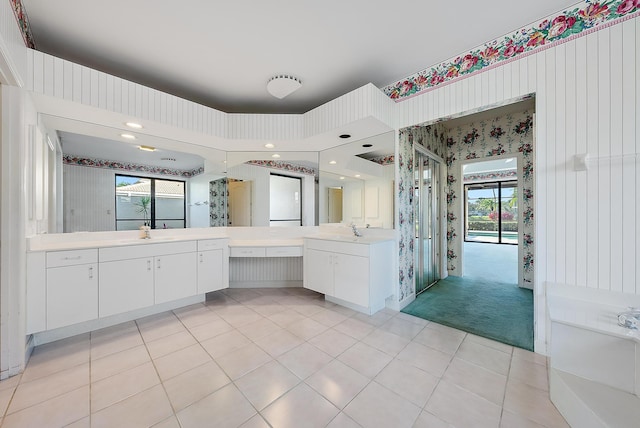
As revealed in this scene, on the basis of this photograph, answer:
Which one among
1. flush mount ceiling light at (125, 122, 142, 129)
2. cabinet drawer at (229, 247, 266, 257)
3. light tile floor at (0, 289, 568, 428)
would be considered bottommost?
light tile floor at (0, 289, 568, 428)

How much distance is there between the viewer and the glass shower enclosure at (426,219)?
3270 mm

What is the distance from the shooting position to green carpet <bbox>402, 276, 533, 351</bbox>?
2.27 metres

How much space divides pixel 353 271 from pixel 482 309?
1.64 metres

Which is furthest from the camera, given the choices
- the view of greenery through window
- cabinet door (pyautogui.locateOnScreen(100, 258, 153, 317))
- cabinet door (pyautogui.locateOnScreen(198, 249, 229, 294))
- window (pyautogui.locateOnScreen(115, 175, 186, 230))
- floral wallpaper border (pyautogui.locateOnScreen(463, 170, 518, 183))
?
the view of greenery through window

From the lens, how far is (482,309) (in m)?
2.79

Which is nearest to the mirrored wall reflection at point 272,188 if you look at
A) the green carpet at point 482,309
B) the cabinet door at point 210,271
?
the cabinet door at point 210,271

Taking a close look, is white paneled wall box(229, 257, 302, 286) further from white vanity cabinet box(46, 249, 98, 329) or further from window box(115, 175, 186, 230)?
white vanity cabinet box(46, 249, 98, 329)

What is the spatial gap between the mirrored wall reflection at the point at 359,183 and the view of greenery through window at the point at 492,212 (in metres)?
7.49

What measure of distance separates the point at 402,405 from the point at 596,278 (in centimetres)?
166

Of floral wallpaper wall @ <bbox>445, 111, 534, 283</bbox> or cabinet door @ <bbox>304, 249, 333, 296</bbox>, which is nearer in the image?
cabinet door @ <bbox>304, 249, 333, 296</bbox>

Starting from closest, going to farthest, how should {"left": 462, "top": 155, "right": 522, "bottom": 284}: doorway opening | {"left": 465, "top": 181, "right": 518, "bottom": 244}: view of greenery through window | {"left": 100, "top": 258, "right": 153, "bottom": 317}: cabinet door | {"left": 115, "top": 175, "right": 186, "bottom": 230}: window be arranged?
{"left": 100, "top": 258, "right": 153, "bottom": 317}: cabinet door, {"left": 115, "top": 175, "right": 186, "bottom": 230}: window, {"left": 462, "top": 155, "right": 522, "bottom": 284}: doorway opening, {"left": 465, "top": 181, "right": 518, "bottom": 244}: view of greenery through window

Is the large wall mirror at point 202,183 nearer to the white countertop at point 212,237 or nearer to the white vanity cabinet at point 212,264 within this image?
the white countertop at point 212,237

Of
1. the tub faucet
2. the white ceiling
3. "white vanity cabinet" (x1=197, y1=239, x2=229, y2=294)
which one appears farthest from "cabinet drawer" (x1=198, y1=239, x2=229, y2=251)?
the tub faucet

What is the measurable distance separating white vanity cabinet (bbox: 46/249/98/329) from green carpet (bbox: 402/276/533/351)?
10.4 ft
